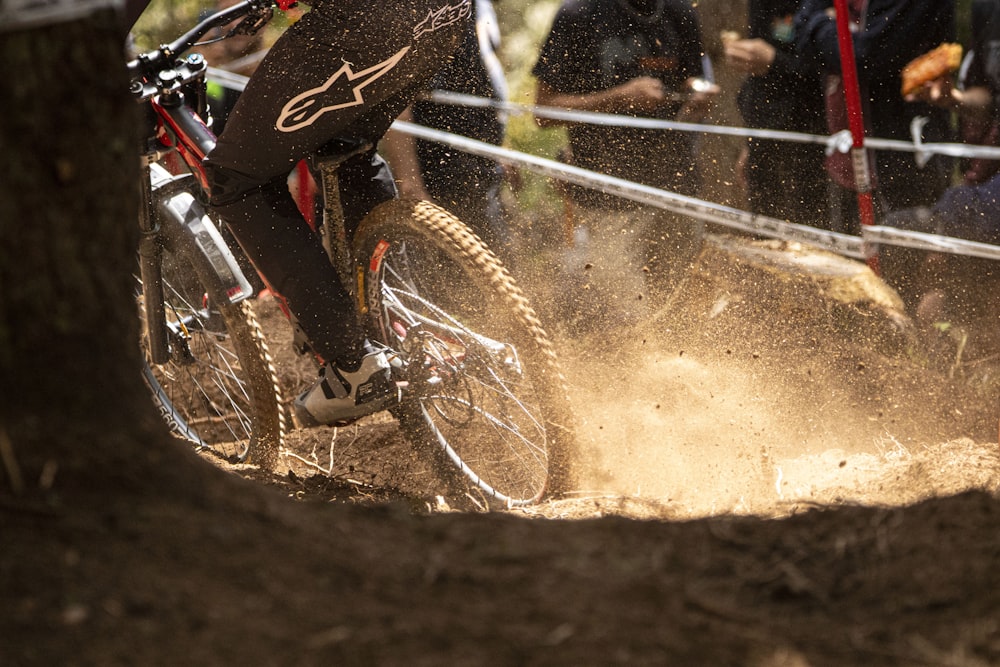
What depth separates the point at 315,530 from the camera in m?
1.55

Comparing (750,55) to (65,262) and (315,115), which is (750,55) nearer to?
(315,115)

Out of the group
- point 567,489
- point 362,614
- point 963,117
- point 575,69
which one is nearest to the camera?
point 362,614

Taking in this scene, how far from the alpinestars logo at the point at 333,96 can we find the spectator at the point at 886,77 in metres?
2.74

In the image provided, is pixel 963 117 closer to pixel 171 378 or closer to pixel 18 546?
pixel 171 378

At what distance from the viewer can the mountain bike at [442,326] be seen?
124 inches

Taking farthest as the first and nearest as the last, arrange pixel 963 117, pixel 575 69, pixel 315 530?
pixel 575 69
pixel 963 117
pixel 315 530

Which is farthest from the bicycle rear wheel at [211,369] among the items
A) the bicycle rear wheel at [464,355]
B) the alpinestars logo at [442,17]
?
the alpinestars logo at [442,17]

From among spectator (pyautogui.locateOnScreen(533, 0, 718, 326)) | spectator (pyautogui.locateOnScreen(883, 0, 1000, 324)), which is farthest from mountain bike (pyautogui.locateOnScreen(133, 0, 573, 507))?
spectator (pyautogui.locateOnScreen(883, 0, 1000, 324))

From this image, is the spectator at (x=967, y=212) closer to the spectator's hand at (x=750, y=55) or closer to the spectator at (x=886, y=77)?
the spectator at (x=886, y=77)

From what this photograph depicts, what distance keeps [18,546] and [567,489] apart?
214cm

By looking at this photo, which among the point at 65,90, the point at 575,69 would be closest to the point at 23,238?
the point at 65,90

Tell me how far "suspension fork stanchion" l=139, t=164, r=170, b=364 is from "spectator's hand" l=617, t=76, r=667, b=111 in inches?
105

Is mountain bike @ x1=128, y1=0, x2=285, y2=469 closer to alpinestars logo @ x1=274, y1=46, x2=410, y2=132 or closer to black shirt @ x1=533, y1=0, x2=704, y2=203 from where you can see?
alpinestars logo @ x1=274, y1=46, x2=410, y2=132

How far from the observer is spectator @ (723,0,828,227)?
482cm
